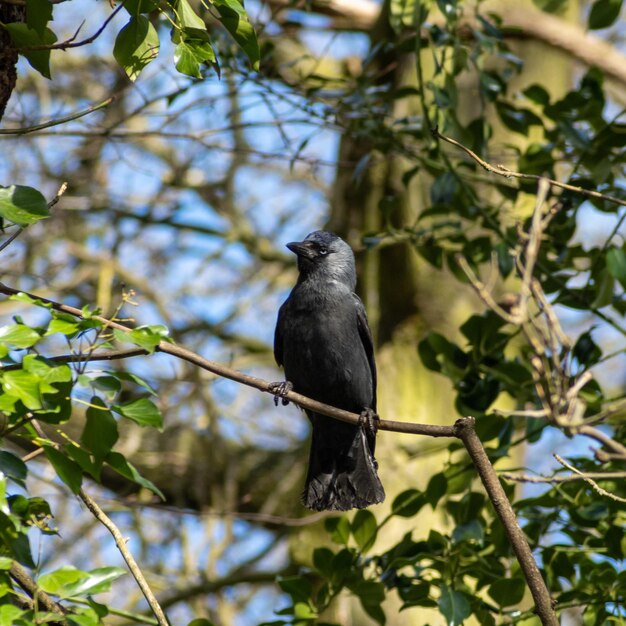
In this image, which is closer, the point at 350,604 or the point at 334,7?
the point at 350,604

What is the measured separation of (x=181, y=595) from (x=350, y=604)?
57.2 inches

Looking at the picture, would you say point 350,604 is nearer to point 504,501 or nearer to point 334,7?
point 504,501

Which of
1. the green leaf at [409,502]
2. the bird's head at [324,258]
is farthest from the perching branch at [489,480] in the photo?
the bird's head at [324,258]

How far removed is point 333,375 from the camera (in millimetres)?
4430

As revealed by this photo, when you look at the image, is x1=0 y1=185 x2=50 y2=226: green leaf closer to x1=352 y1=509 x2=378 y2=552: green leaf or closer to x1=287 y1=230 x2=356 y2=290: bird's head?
x1=352 y1=509 x2=378 y2=552: green leaf

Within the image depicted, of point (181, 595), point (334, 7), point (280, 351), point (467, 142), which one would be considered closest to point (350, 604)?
point (181, 595)

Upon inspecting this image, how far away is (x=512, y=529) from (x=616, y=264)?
1383 mm

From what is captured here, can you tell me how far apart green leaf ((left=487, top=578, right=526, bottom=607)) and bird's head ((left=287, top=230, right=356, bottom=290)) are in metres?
1.91

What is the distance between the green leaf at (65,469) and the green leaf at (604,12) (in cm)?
325

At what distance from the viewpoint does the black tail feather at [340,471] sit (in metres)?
4.26

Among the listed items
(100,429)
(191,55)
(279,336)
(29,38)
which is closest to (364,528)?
(279,336)

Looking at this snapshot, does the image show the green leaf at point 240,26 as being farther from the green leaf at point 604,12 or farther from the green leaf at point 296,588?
the green leaf at point 604,12

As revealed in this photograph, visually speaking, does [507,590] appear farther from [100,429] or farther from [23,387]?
[23,387]

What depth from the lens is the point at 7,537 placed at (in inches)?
88.7
